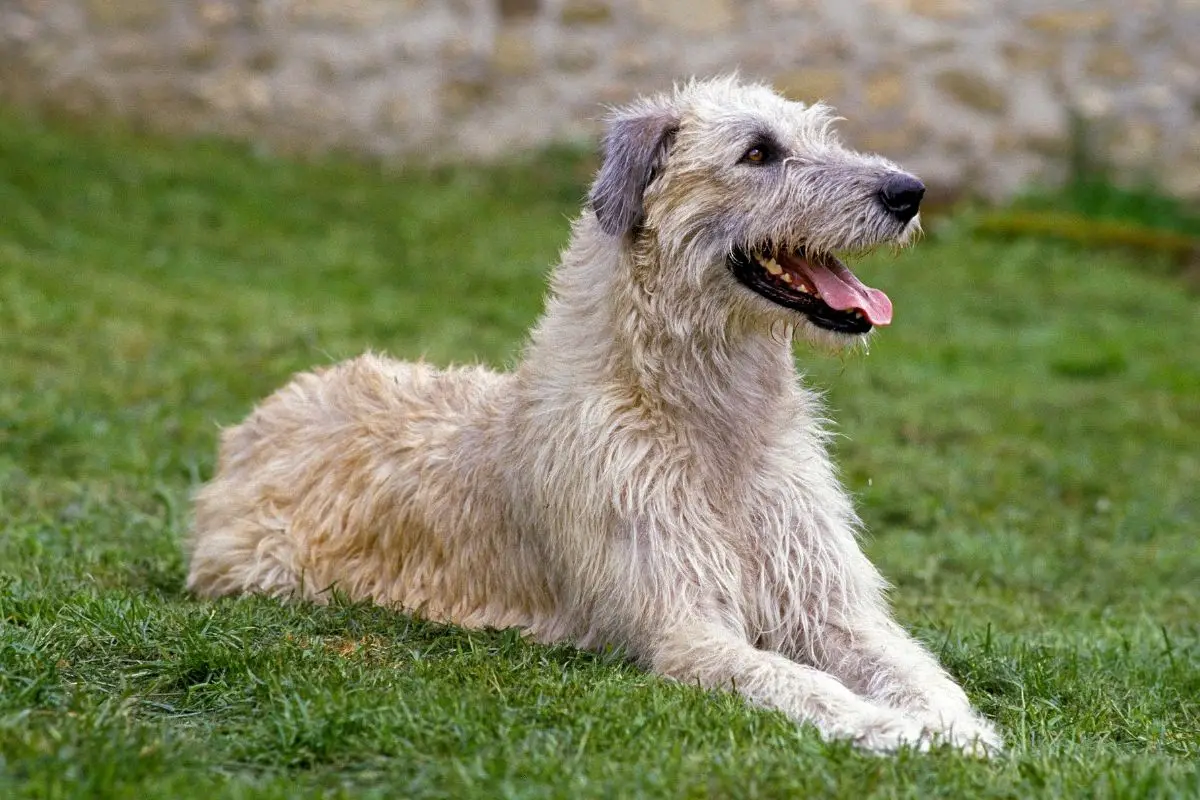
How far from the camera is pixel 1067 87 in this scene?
15.9 metres

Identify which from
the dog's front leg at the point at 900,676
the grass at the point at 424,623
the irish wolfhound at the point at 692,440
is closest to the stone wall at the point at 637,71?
the grass at the point at 424,623

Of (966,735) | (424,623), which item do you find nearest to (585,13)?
(424,623)

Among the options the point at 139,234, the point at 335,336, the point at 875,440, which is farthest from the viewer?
the point at 139,234

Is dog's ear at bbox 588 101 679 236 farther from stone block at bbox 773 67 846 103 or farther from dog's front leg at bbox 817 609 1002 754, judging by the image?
stone block at bbox 773 67 846 103

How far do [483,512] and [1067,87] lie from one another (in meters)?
11.6

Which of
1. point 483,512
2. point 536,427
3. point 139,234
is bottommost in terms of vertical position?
point 139,234

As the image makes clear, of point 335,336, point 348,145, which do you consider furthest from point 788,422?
point 348,145

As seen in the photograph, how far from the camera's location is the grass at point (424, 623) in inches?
169

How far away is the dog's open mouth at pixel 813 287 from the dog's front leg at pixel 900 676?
1.01 m

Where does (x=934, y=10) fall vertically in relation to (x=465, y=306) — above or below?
above

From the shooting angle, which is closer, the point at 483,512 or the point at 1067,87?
the point at 483,512

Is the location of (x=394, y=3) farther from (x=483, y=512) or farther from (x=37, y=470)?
(x=483, y=512)

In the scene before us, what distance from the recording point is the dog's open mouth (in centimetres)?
556

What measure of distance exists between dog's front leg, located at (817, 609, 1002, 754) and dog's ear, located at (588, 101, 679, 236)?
157 cm
